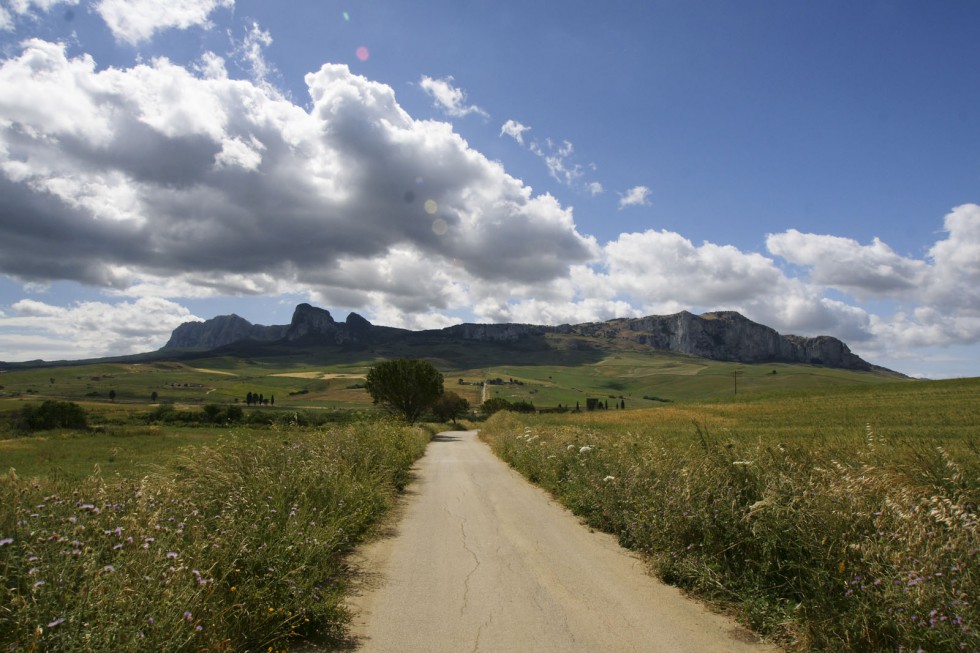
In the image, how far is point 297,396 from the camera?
600 feet

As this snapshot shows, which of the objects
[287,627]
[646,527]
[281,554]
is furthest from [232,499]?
[646,527]

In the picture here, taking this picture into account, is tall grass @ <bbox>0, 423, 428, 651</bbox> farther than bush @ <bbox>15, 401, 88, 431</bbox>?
No

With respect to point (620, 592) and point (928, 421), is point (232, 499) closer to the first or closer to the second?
point (620, 592)

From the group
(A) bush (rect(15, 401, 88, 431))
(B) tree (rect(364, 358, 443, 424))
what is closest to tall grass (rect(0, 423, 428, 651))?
(B) tree (rect(364, 358, 443, 424))

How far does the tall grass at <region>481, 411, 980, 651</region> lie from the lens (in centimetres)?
449

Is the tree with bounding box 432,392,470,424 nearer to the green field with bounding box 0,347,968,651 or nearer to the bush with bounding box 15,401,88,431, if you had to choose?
the bush with bounding box 15,401,88,431

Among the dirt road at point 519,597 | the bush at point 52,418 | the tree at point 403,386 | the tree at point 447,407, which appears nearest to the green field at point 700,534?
the dirt road at point 519,597

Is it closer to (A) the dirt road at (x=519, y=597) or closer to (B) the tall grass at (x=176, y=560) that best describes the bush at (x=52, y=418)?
(B) the tall grass at (x=176, y=560)

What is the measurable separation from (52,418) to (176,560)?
3001 inches

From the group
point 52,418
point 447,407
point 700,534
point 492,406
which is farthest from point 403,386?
point 700,534

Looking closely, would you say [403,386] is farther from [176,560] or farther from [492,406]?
[176,560]

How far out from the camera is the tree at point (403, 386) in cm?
5816

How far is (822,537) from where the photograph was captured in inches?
223

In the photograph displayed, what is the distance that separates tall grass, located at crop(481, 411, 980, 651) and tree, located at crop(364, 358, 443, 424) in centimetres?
4973
